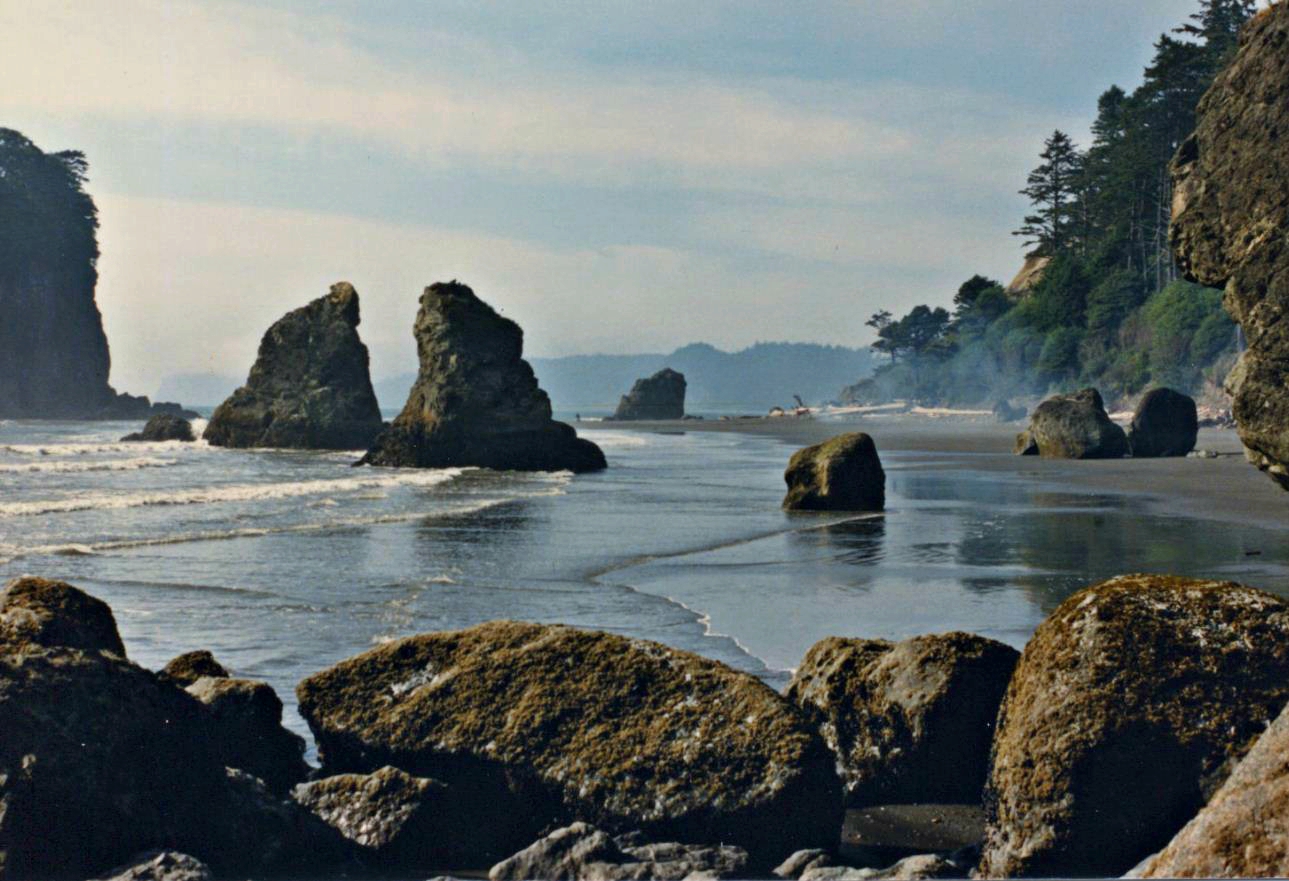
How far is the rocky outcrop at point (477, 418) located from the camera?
139 ft

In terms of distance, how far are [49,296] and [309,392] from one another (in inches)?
3810

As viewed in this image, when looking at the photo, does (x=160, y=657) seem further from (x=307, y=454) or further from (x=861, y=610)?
(x=307, y=454)

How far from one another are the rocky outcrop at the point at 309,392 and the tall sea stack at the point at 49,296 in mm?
78654

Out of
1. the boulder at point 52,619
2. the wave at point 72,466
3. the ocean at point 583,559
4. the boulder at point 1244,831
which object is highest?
the boulder at point 52,619

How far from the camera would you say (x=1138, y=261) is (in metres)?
101

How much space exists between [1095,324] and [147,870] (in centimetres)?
10046

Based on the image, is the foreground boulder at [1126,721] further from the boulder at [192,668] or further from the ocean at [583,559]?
the boulder at [192,668]

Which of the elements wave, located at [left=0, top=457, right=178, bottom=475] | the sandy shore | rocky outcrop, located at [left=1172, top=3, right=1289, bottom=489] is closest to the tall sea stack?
wave, located at [left=0, top=457, right=178, bottom=475]

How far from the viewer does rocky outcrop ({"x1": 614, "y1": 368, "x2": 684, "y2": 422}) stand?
419 feet

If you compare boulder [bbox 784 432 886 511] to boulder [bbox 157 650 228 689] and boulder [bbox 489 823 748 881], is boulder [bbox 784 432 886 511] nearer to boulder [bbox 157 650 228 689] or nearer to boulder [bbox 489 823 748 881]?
boulder [bbox 157 650 228 689]

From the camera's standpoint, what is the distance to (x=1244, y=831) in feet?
14.6

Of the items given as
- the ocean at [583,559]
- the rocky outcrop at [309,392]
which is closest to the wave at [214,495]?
the ocean at [583,559]

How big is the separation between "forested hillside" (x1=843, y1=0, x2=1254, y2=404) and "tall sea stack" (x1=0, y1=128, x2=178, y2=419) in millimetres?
86601

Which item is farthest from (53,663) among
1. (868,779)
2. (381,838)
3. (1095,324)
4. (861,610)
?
(1095,324)
